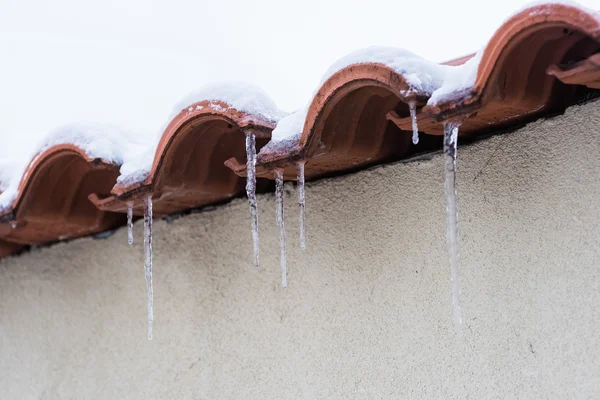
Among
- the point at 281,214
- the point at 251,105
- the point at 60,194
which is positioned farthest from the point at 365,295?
the point at 60,194

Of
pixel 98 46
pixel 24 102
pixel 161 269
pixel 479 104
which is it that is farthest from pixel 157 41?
pixel 479 104

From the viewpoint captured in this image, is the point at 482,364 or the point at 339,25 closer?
the point at 482,364

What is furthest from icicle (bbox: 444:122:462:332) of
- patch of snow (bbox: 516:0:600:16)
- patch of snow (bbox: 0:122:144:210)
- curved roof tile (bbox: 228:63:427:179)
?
patch of snow (bbox: 0:122:144:210)

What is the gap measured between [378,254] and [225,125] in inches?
25.7

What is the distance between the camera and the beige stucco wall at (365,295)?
1859mm

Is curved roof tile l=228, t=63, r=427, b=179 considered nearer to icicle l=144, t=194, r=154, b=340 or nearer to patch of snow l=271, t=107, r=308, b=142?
patch of snow l=271, t=107, r=308, b=142

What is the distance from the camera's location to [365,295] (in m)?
2.27

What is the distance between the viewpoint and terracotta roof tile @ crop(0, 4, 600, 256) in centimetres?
154

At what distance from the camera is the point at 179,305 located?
2820mm

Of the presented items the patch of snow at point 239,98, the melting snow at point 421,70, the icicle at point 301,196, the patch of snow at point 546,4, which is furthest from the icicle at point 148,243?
the patch of snow at point 546,4

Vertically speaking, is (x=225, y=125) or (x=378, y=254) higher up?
(x=225, y=125)

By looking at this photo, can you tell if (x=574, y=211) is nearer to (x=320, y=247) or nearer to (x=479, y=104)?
(x=479, y=104)

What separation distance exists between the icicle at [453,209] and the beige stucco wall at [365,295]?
0.15m

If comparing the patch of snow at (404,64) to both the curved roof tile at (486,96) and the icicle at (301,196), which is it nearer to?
the curved roof tile at (486,96)
